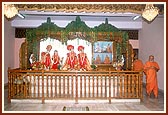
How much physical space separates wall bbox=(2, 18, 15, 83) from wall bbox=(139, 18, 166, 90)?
5.89 m

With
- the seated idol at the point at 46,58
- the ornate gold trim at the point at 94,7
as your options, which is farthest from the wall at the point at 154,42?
the seated idol at the point at 46,58

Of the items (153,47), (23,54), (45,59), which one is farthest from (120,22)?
(23,54)

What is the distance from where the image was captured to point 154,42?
11102 millimetres

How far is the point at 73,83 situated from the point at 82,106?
0.91 m

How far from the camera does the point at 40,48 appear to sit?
41.3 feet

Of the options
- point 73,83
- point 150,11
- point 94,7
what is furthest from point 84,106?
point 150,11

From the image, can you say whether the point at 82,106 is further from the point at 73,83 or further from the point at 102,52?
the point at 102,52

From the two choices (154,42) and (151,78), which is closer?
(151,78)

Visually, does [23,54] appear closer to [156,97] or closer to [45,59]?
[45,59]

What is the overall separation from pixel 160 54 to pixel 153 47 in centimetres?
92

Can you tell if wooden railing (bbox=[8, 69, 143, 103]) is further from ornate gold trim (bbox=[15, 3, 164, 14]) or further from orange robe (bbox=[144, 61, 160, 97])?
ornate gold trim (bbox=[15, 3, 164, 14])

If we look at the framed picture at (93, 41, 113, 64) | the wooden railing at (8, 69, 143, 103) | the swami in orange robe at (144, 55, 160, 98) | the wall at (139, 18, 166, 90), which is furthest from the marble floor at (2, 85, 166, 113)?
the framed picture at (93, 41, 113, 64)

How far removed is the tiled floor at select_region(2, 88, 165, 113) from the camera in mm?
6913

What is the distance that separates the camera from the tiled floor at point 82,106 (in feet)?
22.7
